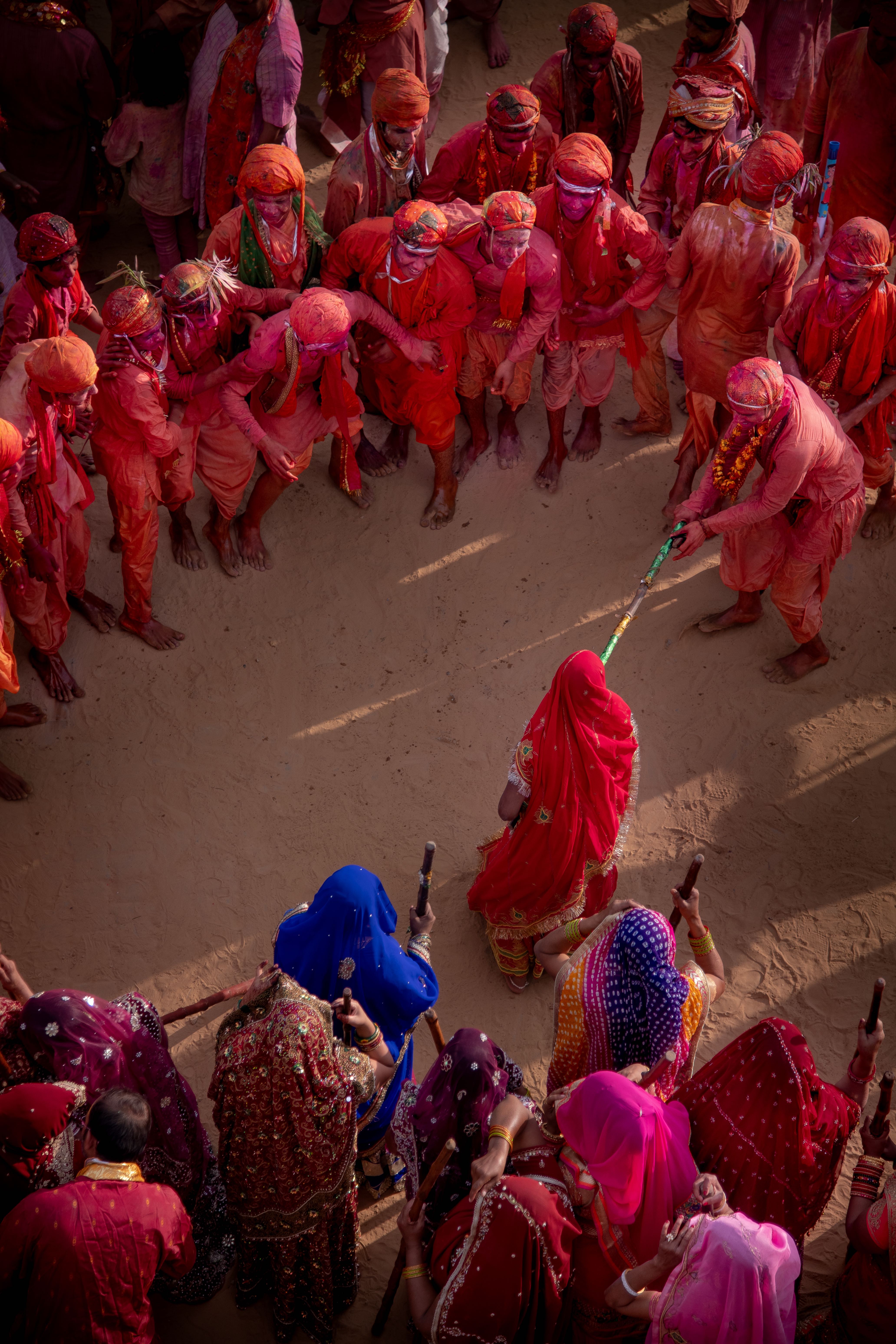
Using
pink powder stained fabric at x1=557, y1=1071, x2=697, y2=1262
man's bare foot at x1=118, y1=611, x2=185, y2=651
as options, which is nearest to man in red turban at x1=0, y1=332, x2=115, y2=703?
man's bare foot at x1=118, y1=611, x2=185, y2=651

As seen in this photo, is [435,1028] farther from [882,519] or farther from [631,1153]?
[882,519]

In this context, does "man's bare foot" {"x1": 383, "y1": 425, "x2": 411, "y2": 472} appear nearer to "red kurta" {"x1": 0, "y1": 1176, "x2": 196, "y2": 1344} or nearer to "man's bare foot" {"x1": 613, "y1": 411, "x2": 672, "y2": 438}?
"man's bare foot" {"x1": 613, "y1": 411, "x2": 672, "y2": 438}

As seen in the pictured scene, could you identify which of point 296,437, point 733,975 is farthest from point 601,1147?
point 296,437

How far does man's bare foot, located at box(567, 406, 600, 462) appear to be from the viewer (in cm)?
668

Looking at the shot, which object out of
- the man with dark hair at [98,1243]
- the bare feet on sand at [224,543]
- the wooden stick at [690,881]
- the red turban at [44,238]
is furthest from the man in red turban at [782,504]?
the man with dark hair at [98,1243]

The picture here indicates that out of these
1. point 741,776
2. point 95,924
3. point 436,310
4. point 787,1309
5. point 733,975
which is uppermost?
point 436,310

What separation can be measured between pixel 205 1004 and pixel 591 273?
13.2ft

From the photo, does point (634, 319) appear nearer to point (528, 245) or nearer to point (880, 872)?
point (528, 245)

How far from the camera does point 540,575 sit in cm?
639

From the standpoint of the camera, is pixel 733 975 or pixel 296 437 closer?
pixel 733 975

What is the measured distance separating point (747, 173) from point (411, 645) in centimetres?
285

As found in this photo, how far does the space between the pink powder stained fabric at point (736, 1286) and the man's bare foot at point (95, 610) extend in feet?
14.1

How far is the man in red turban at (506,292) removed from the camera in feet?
18.2

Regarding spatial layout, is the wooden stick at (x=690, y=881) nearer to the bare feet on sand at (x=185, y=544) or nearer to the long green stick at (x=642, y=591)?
the long green stick at (x=642, y=591)
